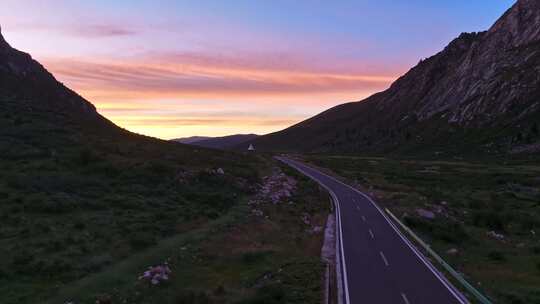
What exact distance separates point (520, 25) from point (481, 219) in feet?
498

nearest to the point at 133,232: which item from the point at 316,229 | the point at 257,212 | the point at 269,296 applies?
the point at 269,296

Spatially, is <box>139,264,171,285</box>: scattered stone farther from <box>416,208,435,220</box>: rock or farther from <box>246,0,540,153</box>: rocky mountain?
<box>246,0,540,153</box>: rocky mountain

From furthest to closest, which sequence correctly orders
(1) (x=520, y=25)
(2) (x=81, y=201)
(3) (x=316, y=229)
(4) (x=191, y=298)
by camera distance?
(1) (x=520, y=25)
(3) (x=316, y=229)
(2) (x=81, y=201)
(4) (x=191, y=298)

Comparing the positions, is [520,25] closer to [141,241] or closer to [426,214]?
[426,214]

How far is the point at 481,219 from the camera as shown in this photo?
40281mm

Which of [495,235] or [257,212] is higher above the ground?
[257,212]

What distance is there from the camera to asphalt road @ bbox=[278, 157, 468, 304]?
19234mm

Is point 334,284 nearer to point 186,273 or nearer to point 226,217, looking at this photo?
point 186,273

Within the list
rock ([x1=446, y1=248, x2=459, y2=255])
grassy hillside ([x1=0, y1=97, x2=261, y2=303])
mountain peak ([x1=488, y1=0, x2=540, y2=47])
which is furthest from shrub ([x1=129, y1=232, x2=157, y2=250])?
A: mountain peak ([x1=488, y1=0, x2=540, y2=47])

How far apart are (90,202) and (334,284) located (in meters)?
20.7

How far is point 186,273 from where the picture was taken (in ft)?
75.3

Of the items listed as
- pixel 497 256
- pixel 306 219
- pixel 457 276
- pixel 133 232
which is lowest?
pixel 497 256

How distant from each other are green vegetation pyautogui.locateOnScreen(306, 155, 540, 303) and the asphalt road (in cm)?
211

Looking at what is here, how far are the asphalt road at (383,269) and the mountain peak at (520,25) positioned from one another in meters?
149
